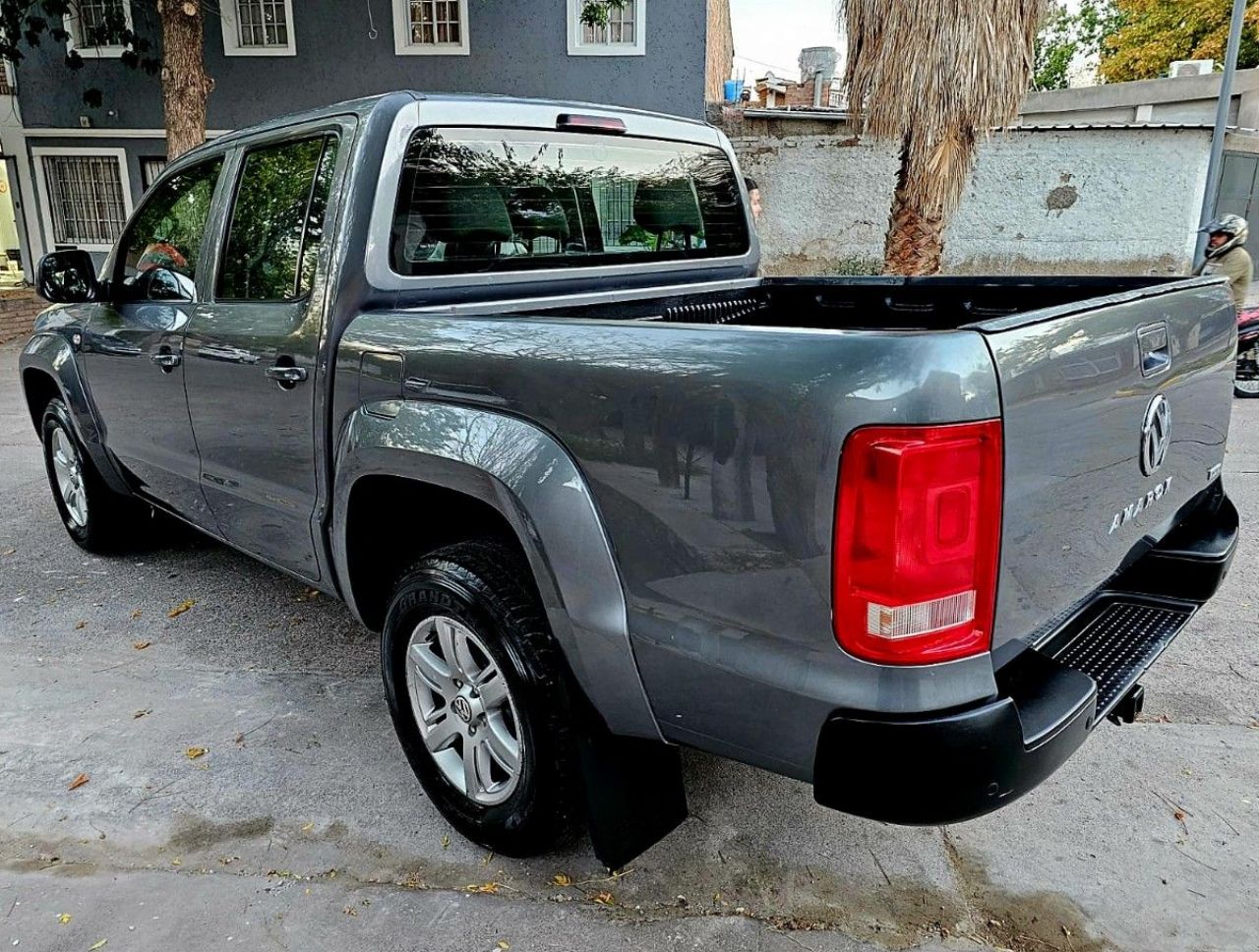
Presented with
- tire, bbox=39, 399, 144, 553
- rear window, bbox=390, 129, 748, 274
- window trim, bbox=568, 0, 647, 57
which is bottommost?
tire, bbox=39, 399, 144, 553

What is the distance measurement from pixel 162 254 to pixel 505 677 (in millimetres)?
2580

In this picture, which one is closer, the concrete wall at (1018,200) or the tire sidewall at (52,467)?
the tire sidewall at (52,467)

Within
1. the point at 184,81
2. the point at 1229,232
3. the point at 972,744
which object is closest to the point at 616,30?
the point at 184,81

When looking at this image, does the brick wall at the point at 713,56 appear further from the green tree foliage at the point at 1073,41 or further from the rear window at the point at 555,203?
the green tree foliage at the point at 1073,41

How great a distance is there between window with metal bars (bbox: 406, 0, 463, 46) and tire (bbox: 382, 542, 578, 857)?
563 inches

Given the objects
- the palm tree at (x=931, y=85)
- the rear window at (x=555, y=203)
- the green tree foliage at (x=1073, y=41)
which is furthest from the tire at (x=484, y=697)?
the green tree foliage at (x=1073, y=41)

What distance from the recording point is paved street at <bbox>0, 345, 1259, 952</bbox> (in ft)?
7.34

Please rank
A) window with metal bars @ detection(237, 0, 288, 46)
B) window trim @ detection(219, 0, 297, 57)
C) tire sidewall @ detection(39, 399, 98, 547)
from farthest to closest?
1. window with metal bars @ detection(237, 0, 288, 46)
2. window trim @ detection(219, 0, 297, 57)
3. tire sidewall @ detection(39, 399, 98, 547)

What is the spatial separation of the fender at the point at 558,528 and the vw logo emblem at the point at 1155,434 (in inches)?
51.1

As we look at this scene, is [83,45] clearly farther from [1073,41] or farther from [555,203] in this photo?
[1073,41]

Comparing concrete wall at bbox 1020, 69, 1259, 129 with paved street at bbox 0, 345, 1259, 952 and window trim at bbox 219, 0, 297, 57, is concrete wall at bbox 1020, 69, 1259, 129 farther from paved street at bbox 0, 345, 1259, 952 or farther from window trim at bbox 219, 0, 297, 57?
paved street at bbox 0, 345, 1259, 952

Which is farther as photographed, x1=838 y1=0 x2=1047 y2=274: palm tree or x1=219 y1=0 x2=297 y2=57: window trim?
x1=219 y1=0 x2=297 y2=57: window trim

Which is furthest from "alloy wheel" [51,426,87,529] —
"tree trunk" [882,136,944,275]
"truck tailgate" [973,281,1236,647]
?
"tree trunk" [882,136,944,275]

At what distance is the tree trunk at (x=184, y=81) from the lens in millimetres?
11102
